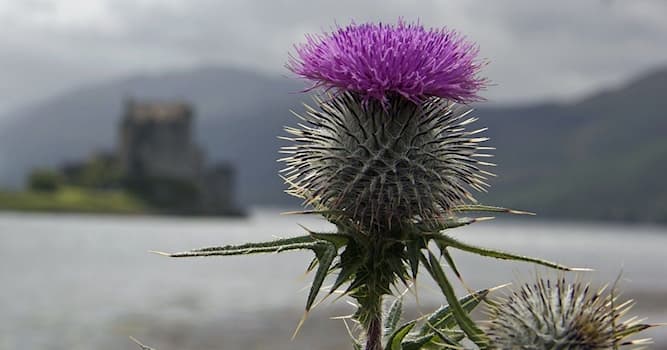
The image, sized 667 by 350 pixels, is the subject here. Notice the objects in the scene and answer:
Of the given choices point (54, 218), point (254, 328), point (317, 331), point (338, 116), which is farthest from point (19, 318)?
point (54, 218)

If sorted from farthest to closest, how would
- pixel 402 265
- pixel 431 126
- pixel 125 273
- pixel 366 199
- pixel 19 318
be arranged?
pixel 125 273, pixel 19 318, pixel 431 126, pixel 366 199, pixel 402 265

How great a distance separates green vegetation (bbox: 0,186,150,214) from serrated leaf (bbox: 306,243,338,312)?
613 ft

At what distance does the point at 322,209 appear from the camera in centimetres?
491

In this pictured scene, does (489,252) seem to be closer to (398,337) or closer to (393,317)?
(398,337)

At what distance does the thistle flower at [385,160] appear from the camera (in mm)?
5035

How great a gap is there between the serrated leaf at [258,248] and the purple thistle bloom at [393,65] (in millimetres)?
904

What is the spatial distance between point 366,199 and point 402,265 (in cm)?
49

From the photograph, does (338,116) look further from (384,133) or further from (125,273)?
(125,273)

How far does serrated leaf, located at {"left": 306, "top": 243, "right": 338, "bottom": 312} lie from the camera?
13.9 feet

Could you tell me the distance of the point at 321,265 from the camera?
4.46m

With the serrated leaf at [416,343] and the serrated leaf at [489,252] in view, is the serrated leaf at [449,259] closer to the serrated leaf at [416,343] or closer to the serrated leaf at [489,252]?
the serrated leaf at [489,252]

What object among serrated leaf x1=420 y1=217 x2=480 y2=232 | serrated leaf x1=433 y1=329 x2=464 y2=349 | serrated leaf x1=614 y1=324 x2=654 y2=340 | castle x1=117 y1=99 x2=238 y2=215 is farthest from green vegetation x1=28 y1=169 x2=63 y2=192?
serrated leaf x1=614 y1=324 x2=654 y2=340

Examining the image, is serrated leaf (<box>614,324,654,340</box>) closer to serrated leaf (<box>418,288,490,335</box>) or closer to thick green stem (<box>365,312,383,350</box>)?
serrated leaf (<box>418,288,490,335</box>)

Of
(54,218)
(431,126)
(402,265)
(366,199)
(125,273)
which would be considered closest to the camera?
(402,265)
